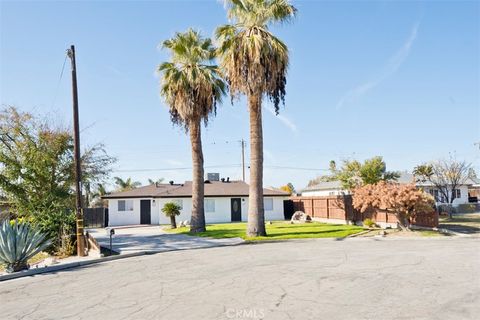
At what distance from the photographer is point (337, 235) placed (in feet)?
66.4

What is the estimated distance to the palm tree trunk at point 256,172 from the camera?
19812mm

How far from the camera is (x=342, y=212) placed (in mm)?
28406

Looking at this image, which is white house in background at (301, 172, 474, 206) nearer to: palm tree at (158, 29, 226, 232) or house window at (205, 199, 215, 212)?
house window at (205, 199, 215, 212)

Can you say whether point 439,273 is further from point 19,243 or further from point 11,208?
point 11,208

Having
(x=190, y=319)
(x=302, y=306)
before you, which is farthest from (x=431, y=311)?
(x=190, y=319)

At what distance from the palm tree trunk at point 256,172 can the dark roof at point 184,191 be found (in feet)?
50.4

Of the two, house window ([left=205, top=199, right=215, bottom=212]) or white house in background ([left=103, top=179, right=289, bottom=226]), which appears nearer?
white house in background ([left=103, top=179, right=289, bottom=226])

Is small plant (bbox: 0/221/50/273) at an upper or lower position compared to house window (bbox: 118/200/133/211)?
lower

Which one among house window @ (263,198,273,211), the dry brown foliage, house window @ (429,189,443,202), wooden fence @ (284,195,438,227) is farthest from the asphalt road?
house window @ (429,189,443,202)

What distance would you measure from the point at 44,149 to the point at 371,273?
15.4 m

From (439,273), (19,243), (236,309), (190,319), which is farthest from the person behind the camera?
(19,243)

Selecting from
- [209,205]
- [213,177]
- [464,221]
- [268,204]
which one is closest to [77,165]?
[209,205]

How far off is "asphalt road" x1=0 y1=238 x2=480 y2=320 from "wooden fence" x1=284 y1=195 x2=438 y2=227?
867 centimetres

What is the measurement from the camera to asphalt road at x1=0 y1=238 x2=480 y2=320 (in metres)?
6.97
